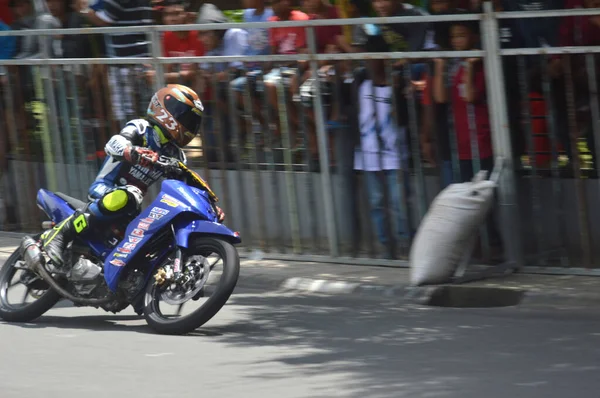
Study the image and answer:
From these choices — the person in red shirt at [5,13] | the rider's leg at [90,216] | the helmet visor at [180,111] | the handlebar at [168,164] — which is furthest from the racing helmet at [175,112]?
the person in red shirt at [5,13]

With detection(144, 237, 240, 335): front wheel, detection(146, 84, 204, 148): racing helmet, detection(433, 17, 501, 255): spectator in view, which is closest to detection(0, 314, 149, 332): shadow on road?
detection(144, 237, 240, 335): front wheel

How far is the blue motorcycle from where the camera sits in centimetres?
786

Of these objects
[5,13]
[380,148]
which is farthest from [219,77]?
[5,13]

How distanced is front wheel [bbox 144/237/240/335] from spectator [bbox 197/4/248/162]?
303cm

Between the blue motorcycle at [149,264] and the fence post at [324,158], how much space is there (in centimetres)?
227

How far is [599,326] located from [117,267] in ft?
10.2

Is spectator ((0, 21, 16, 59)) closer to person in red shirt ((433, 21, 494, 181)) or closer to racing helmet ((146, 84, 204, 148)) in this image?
racing helmet ((146, 84, 204, 148))

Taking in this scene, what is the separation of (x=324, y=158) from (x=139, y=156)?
8.91 feet

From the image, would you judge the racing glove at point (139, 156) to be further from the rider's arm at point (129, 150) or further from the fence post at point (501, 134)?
the fence post at point (501, 134)

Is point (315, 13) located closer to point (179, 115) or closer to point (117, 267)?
point (179, 115)

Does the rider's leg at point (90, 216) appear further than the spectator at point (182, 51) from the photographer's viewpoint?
No

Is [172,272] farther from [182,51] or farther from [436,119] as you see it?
[182,51]

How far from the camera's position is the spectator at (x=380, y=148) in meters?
9.97

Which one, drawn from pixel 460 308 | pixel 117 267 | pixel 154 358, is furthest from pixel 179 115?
pixel 460 308
